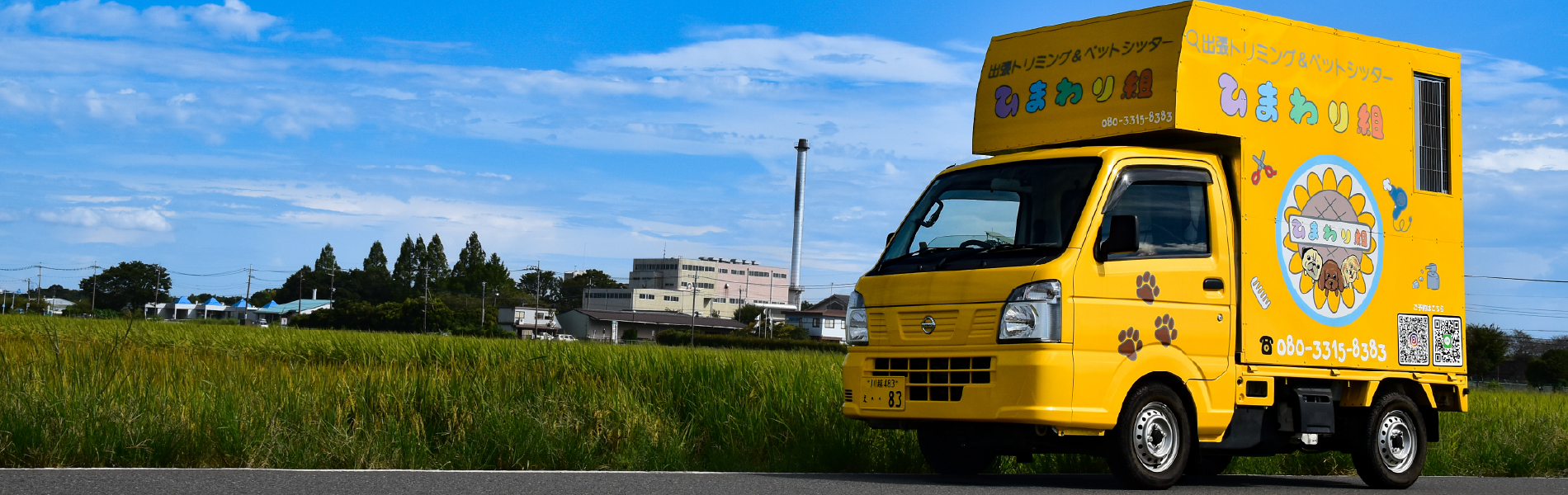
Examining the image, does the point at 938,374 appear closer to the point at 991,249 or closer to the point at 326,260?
the point at 991,249

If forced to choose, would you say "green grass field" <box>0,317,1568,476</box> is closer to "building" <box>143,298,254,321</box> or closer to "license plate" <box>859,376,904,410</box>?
"license plate" <box>859,376,904,410</box>

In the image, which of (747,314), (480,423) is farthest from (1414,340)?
(747,314)

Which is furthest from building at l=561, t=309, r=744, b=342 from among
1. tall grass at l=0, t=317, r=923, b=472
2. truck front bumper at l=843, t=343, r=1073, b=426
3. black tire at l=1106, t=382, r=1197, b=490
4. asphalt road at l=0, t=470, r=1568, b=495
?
black tire at l=1106, t=382, r=1197, b=490

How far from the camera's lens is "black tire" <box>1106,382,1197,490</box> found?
7.93 meters

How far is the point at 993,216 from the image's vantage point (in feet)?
28.8

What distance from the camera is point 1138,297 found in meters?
8.03

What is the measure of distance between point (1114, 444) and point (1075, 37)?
10.5 feet

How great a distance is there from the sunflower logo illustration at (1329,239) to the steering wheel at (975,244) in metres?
2.18

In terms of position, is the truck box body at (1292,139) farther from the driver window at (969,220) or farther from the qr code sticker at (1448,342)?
the driver window at (969,220)

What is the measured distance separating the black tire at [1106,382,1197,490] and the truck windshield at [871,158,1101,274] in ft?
3.77

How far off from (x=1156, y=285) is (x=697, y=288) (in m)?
157

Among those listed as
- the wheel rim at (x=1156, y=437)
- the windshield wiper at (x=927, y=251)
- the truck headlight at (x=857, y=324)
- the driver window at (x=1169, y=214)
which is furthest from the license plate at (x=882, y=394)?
the driver window at (x=1169, y=214)

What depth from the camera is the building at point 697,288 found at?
510ft

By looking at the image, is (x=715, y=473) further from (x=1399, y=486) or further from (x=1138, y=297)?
(x=1399, y=486)
